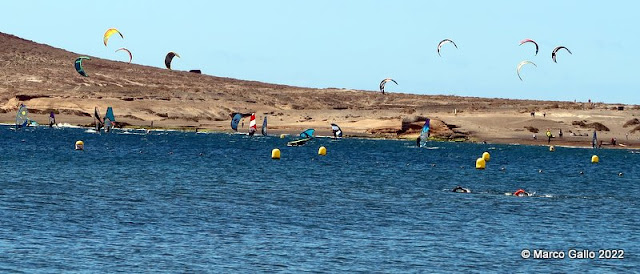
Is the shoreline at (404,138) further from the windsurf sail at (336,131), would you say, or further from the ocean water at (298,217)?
the ocean water at (298,217)

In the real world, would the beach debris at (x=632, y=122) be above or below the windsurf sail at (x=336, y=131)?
above

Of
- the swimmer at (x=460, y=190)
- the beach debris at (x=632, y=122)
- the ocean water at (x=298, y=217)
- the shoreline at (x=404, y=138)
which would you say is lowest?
the ocean water at (x=298, y=217)

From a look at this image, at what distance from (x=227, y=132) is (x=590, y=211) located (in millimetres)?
125848

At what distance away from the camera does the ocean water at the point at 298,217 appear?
113ft

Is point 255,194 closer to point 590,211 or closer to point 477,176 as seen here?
point 590,211

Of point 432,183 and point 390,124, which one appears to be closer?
point 432,183

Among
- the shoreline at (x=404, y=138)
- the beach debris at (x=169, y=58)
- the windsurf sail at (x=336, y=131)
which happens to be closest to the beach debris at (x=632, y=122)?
the shoreline at (x=404, y=138)

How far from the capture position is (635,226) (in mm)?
45844

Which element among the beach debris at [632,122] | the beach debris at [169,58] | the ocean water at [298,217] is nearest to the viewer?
the ocean water at [298,217]

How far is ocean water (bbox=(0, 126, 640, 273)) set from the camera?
1355 inches

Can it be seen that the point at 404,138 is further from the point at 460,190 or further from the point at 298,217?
the point at 298,217

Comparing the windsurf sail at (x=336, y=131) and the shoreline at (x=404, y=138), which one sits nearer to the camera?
the shoreline at (x=404, y=138)

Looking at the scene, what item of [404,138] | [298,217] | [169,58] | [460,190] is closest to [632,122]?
[404,138]

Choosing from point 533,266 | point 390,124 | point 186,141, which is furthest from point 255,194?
point 390,124
